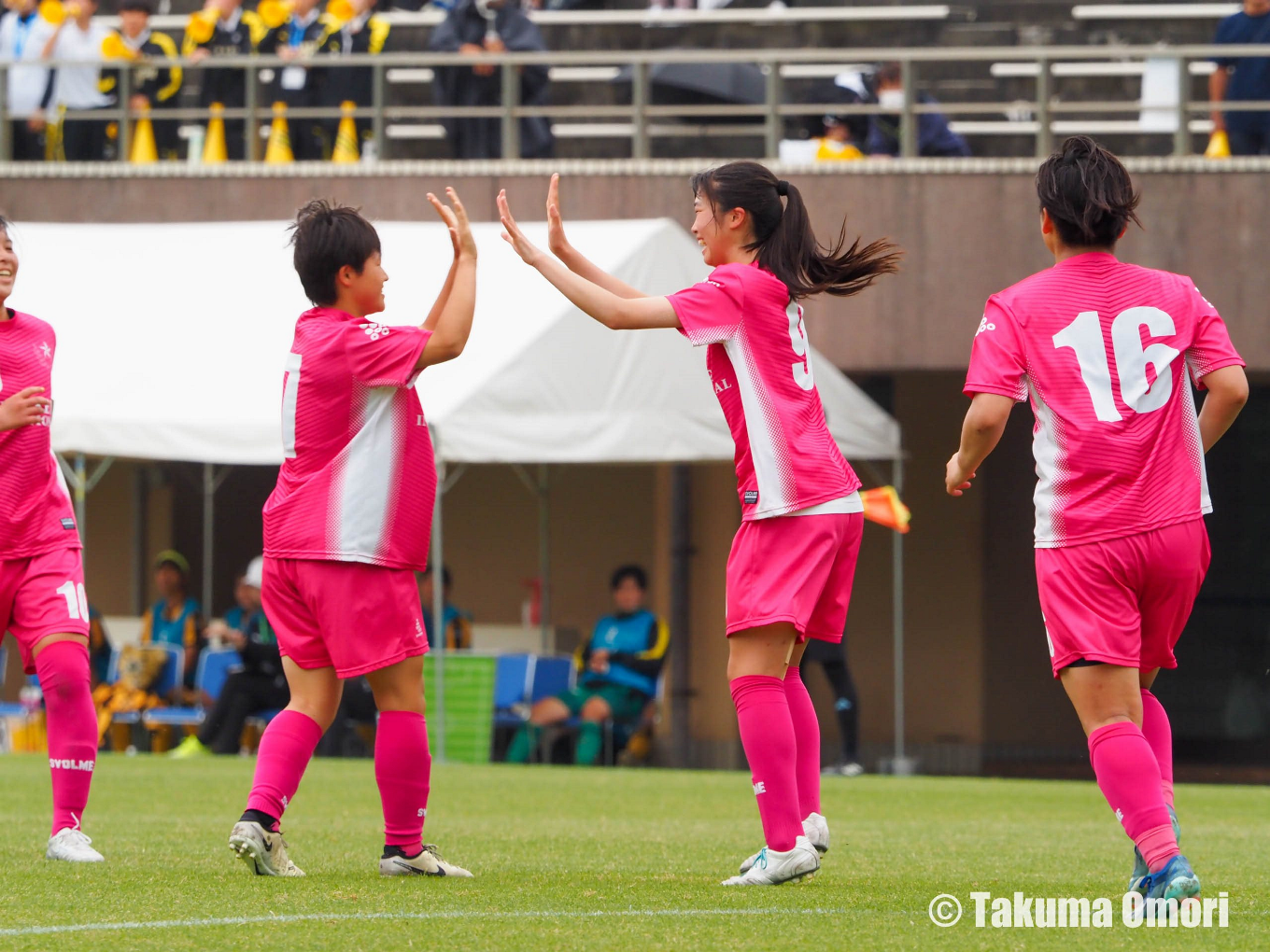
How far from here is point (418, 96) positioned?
18.4m

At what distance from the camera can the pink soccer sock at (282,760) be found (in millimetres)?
5465

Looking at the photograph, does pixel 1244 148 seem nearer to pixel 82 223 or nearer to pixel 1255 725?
pixel 1255 725

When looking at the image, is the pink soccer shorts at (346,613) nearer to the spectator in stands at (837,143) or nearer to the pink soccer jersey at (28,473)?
the pink soccer jersey at (28,473)

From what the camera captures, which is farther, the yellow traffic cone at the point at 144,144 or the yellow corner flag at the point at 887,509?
the yellow traffic cone at the point at 144,144

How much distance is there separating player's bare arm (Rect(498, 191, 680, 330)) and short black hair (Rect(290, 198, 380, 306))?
1.68 feet

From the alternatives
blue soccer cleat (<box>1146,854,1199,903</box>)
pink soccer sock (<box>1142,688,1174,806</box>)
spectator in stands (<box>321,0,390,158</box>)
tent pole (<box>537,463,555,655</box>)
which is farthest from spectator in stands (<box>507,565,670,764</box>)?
blue soccer cleat (<box>1146,854,1199,903</box>)

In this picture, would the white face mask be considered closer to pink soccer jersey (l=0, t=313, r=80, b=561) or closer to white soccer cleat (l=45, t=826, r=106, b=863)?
pink soccer jersey (l=0, t=313, r=80, b=561)

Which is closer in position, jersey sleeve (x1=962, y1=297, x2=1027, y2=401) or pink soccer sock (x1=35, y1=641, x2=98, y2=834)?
jersey sleeve (x1=962, y1=297, x2=1027, y2=401)

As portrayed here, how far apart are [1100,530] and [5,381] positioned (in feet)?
11.3

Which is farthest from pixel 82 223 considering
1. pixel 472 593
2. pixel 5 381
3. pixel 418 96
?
pixel 5 381

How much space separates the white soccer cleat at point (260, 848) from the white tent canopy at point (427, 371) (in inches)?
277

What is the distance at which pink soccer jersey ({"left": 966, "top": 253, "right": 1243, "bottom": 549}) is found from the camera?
4.83 metres

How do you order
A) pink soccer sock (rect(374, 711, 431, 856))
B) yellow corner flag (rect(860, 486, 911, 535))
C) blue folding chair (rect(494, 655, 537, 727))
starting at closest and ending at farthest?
pink soccer sock (rect(374, 711, 431, 856)), yellow corner flag (rect(860, 486, 911, 535)), blue folding chair (rect(494, 655, 537, 727))

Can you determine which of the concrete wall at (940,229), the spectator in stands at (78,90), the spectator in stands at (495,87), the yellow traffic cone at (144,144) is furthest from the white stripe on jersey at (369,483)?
the spectator in stands at (78,90)
